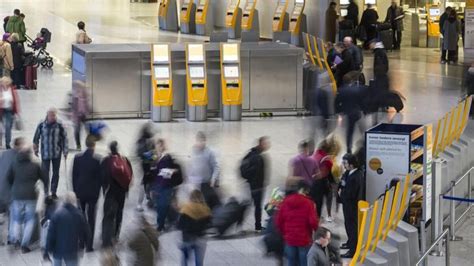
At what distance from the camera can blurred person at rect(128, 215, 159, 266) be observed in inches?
475

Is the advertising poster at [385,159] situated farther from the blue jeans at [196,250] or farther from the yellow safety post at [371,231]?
the blue jeans at [196,250]

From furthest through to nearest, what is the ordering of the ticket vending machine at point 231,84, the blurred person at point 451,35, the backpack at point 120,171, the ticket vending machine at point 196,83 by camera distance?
the blurred person at point 451,35
the ticket vending machine at point 231,84
the ticket vending machine at point 196,83
the backpack at point 120,171

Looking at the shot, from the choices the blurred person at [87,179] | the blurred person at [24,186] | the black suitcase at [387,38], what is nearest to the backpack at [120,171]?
the blurred person at [87,179]

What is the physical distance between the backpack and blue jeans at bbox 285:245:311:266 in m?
2.63

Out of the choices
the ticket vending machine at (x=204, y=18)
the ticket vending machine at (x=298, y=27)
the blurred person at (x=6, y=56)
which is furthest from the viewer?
the ticket vending machine at (x=204, y=18)

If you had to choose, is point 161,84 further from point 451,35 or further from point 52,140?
point 451,35

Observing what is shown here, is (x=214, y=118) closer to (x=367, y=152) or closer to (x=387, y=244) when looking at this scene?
(x=367, y=152)

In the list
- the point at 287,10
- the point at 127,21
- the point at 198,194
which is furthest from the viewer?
the point at 127,21

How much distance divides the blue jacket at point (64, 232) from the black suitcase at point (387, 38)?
25.4 meters

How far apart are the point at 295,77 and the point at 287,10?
13381mm

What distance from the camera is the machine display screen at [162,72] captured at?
24.2 meters

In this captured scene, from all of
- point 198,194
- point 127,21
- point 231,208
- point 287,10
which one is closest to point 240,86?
point 231,208

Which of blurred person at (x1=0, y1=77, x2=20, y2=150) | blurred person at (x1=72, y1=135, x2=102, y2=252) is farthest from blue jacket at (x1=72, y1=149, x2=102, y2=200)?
blurred person at (x1=0, y1=77, x2=20, y2=150)

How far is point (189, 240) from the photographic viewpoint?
1305 centimetres
